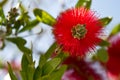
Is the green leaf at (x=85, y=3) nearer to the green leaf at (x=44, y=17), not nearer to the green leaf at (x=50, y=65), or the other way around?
the green leaf at (x=44, y=17)

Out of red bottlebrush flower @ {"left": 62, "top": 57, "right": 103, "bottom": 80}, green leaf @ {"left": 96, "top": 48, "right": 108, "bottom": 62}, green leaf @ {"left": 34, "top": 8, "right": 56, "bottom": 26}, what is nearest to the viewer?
green leaf @ {"left": 34, "top": 8, "right": 56, "bottom": 26}

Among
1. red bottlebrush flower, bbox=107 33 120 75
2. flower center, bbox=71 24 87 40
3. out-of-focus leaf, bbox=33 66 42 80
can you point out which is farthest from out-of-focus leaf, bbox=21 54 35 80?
red bottlebrush flower, bbox=107 33 120 75

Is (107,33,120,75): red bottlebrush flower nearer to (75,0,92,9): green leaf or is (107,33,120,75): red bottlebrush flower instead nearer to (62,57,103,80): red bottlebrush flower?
(62,57,103,80): red bottlebrush flower

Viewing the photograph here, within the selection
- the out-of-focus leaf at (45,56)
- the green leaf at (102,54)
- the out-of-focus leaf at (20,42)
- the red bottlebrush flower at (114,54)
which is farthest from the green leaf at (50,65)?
the red bottlebrush flower at (114,54)

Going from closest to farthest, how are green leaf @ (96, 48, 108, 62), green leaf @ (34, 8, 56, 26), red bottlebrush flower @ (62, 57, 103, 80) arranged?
green leaf @ (34, 8, 56, 26)
green leaf @ (96, 48, 108, 62)
red bottlebrush flower @ (62, 57, 103, 80)

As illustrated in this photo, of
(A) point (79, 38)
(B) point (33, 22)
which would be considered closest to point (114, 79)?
(B) point (33, 22)

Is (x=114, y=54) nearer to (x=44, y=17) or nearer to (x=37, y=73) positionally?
(x=44, y=17)

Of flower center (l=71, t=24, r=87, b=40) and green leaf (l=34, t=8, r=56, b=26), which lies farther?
green leaf (l=34, t=8, r=56, b=26)
